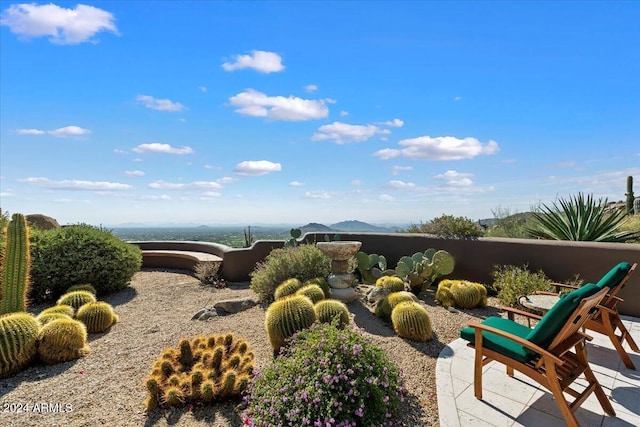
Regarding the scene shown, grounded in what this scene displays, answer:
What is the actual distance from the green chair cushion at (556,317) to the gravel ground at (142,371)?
973 mm

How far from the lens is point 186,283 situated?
25.6 feet

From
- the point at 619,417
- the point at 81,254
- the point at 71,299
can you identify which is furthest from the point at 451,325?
the point at 81,254

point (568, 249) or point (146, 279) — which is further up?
point (568, 249)

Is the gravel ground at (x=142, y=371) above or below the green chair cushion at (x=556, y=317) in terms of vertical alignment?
below

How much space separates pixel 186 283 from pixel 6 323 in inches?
173

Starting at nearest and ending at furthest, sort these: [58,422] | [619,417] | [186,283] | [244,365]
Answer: [619,417]
[58,422]
[244,365]
[186,283]

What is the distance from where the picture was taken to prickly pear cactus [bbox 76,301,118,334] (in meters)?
4.64

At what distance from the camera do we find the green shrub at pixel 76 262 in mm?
6375

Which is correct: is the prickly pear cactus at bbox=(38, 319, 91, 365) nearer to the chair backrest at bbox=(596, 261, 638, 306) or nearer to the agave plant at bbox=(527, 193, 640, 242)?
the chair backrest at bbox=(596, 261, 638, 306)

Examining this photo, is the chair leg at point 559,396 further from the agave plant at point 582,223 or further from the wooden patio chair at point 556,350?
the agave plant at point 582,223

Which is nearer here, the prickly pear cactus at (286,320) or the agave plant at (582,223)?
the prickly pear cactus at (286,320)

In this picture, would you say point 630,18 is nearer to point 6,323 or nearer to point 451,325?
point 451,325

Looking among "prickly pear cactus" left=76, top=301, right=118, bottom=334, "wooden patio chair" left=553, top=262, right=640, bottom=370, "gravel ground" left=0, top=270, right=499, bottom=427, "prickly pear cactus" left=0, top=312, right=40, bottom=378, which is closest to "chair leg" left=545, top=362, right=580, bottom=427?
"gravel ground" left=0, top=270, right=499, bottom=427

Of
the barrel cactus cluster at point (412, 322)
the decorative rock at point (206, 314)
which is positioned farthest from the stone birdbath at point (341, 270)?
the decorative rock at point (206, 314)
